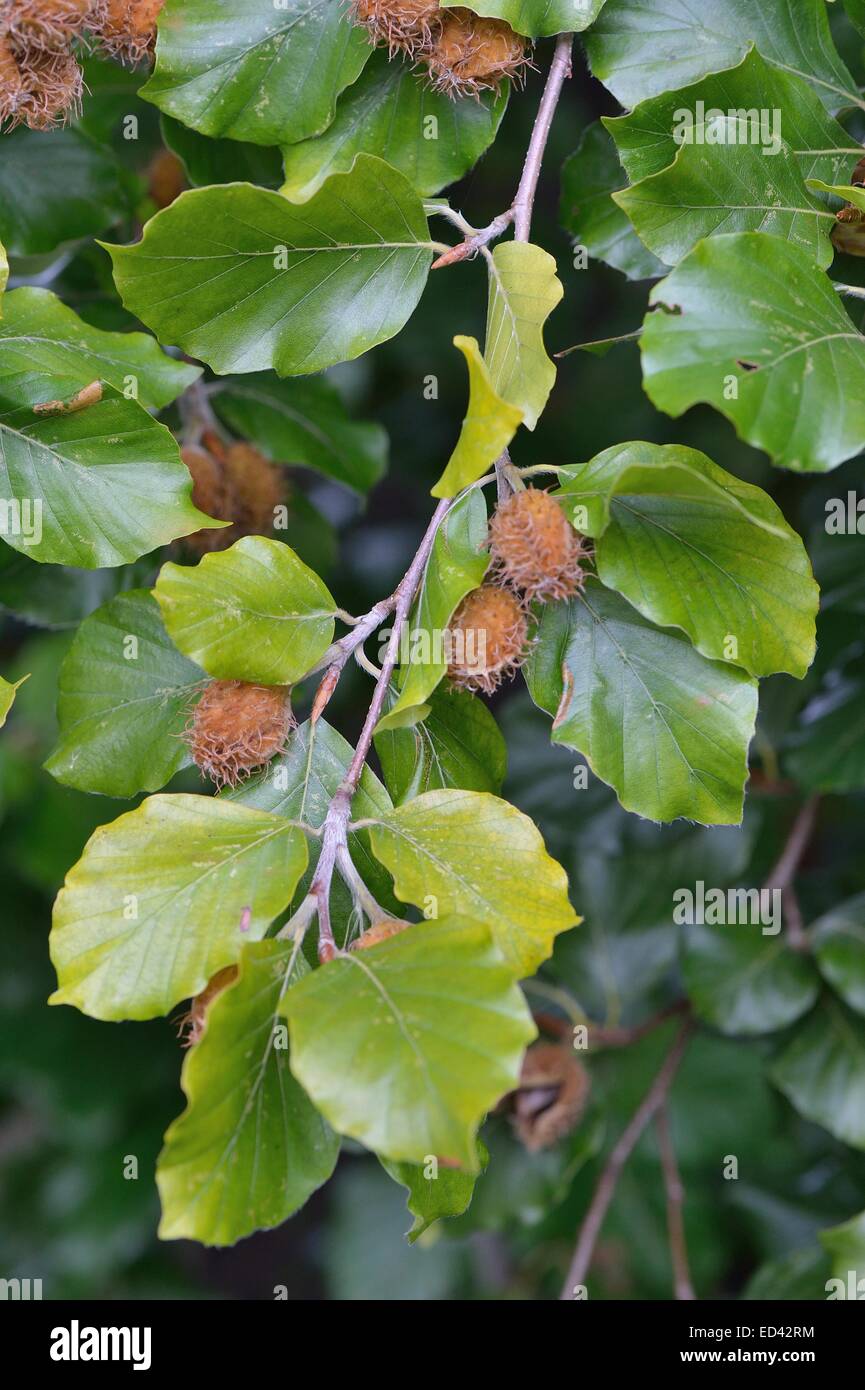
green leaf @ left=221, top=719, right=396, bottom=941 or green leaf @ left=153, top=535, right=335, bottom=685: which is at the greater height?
green leaf @ left=153, top=535, right=335, bottom=685

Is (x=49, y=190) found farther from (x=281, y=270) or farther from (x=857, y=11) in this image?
(x=857, y=11)

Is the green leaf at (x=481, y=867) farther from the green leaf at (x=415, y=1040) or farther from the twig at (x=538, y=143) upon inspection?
the twig at (x=538, y=143)

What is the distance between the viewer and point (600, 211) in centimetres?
99

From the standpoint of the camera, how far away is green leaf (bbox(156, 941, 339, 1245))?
0.63 meters

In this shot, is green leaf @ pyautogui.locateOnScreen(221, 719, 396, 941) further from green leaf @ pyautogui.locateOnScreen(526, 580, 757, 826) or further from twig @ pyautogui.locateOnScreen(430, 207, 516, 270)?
twig @ pyautogui.locateOnScreen(430, 207, 516, 270)

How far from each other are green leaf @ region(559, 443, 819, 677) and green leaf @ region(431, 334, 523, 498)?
11 centimetres

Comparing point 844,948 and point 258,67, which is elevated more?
point 258,67

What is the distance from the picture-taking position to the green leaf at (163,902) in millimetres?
695

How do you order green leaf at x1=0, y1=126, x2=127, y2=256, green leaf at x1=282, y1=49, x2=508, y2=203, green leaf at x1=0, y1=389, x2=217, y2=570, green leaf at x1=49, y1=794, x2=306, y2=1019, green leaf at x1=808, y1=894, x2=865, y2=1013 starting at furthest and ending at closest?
1. green leaf at x1=808, y1=894, x2=865, y2=1013
2. green leaf at x1=0, y1=126, x2=127, y2=256
3. green leaf at x1=282, y1=49, x2=508, y2=203
4. green leaf at x1=0, y1=389, x2=217, y2=570
5. green leaf at x1=49, y1=794, x2=306, y2=1019

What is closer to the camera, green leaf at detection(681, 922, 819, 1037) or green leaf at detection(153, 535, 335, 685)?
green leaf at detection(153, 535, 335, 685)

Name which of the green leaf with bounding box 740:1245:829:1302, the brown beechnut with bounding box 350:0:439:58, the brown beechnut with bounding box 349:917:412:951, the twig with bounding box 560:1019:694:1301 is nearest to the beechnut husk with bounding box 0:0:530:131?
the brown beechnut with bounding box 350:0:439:58

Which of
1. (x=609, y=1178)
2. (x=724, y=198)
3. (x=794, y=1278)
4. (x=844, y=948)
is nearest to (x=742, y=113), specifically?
(x=724, y=198)

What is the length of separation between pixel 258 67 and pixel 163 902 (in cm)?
58

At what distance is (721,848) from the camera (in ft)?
4.69
